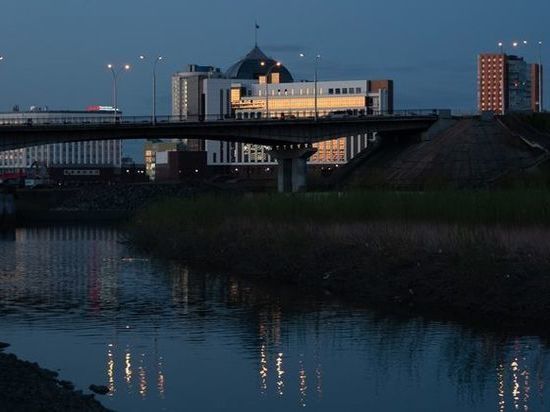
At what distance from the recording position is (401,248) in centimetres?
4750

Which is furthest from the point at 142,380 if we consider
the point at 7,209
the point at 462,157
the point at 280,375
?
the point at 7,209

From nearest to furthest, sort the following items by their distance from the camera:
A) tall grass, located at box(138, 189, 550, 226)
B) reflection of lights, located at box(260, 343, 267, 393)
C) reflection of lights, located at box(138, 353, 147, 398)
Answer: reflection of lights, located at box(138, 353, 147, 398), reflection of lights, located at box(260, 343, 267, 393), tall grass, located at box(138, 189, 550, 226)

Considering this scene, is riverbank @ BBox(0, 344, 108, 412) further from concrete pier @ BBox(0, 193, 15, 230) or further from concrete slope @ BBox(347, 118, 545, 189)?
concrete pier @ BBox(0, 193, 15, 230)

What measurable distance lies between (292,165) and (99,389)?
333 ft

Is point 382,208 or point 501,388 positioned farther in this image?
point 382,208

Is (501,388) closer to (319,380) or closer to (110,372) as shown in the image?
(319,380)

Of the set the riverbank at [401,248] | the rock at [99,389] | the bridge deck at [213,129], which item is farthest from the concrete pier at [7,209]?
the rock at [99,389]

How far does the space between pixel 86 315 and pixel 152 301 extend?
4569 millimetres

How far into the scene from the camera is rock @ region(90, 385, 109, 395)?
2817 cm

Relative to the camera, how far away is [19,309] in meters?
44.1

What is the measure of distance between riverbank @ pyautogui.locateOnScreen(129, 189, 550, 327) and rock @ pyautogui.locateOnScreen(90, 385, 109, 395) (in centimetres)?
1518

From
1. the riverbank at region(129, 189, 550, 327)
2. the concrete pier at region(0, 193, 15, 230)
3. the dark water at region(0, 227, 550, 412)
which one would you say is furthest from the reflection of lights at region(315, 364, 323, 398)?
the concrete pier at region(0, 193, 15, 230)

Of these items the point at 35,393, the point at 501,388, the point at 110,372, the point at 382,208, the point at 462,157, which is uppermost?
the point at 462,157

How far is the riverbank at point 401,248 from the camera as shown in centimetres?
4084
